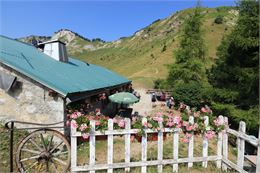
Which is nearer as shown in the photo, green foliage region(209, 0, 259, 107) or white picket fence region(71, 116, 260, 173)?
white picket fence region(71, 116, 260, 173)

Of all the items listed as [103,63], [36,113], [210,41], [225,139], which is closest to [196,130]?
[225,139]

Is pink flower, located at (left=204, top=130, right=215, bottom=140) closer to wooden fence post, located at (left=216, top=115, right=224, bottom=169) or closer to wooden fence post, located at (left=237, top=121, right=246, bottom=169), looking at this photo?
wooden fence post, located at (left=216, top=115, right=224, bottom=169)

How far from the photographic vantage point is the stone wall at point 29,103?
917cm

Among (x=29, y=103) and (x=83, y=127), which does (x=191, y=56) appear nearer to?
(x=29, y=103)

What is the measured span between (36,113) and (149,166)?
4786mm

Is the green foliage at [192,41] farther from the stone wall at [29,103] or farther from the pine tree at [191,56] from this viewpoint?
the stone wall at [29,103]

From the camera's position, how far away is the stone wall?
917 centimetres

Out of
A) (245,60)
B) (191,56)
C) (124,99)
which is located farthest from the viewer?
(191,56)

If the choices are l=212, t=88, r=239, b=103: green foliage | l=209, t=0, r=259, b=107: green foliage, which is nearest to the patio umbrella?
l=212, t=88, r=239, b=103: green foliage

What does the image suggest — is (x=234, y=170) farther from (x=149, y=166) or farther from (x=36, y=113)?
(x=36, y=113)

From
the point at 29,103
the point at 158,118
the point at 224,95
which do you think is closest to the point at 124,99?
the point at 29,103

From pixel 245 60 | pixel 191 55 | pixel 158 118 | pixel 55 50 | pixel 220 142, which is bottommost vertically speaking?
pixel 220 142

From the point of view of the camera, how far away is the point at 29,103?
9320mm

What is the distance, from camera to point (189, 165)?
22.2ft
